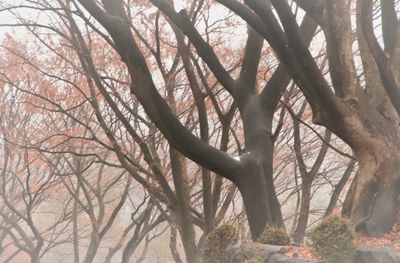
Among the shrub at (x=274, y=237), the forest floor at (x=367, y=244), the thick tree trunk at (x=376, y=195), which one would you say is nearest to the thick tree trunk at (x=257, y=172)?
the shrub at (x=274, y=237)

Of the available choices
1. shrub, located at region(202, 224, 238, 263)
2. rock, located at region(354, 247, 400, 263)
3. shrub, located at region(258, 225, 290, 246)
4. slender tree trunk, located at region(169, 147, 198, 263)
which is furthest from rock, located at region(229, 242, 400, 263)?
slender tree trunk, located at region(169, 147, 198, 263)

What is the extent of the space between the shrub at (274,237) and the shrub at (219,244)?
0.39 metres

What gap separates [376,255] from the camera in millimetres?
4281

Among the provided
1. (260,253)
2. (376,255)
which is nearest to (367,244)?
(376,255)

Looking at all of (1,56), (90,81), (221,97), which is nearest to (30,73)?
(1,56)

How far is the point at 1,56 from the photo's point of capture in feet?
40.2

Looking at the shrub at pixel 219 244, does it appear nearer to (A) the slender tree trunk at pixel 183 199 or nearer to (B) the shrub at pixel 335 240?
(B) the shrub at pixel 335 240

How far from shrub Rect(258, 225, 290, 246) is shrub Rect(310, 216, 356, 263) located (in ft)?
3.91

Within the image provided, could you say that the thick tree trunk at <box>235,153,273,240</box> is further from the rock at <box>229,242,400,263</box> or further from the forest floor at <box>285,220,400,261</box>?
the forest floor at <box>285,220,400,261</box>

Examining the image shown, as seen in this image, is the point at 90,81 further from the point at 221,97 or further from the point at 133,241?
the point at 133,241

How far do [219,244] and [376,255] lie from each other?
7.27ft

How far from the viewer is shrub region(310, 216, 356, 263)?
172 inches

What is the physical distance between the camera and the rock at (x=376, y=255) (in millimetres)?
4152

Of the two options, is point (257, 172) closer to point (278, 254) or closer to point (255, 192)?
point (255, 192)
